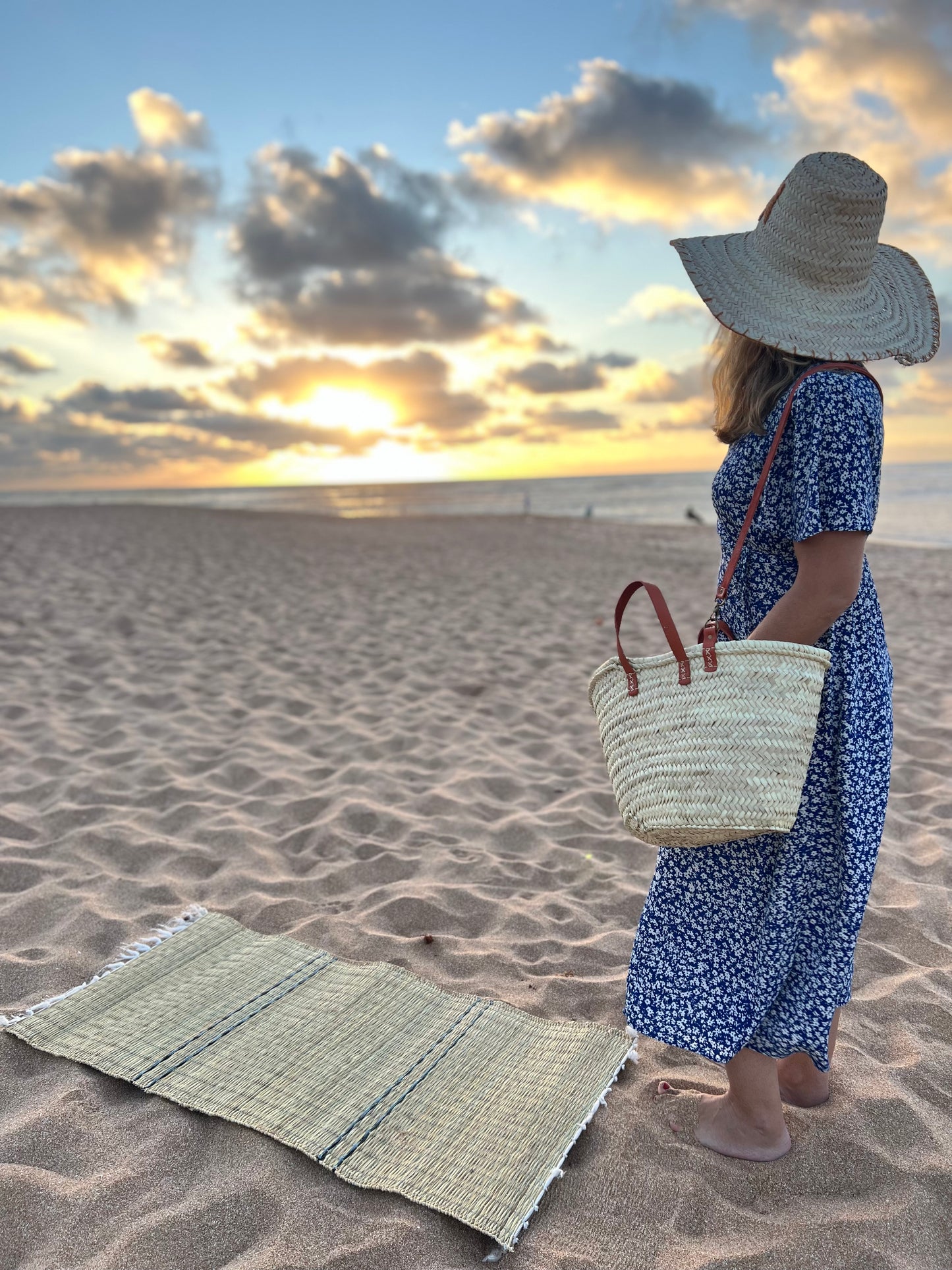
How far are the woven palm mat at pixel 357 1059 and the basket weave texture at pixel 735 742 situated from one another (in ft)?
2.61

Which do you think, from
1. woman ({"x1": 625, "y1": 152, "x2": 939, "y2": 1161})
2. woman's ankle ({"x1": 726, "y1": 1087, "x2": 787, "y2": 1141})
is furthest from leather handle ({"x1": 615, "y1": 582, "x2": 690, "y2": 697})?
woman's ankle ({"x1": 726, "y1": 1087, "x2": 787, "y2": 1141})

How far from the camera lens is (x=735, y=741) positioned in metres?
1.39

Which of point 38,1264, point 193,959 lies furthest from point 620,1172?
point 193,959

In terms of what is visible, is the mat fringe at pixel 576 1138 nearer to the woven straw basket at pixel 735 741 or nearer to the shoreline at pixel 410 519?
the woven straw basket at pixel 735 741

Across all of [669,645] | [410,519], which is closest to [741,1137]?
[669,645]

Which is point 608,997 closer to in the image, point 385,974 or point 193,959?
point 385,974

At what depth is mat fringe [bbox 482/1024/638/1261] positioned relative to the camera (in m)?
1.51

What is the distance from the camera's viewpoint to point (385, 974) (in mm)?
2309

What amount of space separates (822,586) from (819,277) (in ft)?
1.92

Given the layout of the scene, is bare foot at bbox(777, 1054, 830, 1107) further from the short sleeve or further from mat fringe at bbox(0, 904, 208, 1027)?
mat fringe at bbox(0, 904, 208, 1027)

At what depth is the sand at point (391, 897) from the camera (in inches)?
61.1

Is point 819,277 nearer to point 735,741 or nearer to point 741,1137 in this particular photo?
point 735,741

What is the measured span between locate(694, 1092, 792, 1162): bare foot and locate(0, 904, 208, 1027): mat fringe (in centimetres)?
152

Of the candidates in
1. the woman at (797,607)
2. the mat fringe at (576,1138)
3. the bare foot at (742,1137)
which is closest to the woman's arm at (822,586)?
the woman at (797,607)
